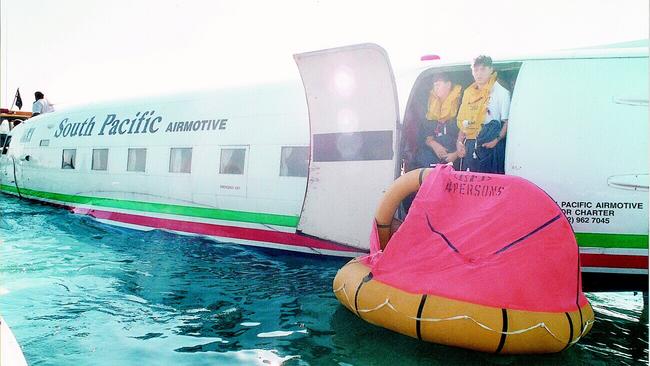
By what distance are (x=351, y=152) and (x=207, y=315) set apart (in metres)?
3.12

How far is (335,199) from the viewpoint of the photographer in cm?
711

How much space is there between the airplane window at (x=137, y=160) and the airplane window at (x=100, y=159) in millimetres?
1015

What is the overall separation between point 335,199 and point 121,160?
6.53 meters

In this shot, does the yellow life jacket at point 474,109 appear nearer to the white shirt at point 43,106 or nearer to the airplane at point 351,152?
the airplane at point 351,152

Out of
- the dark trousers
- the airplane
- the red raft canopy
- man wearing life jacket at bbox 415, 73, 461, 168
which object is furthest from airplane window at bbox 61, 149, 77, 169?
the dark trousers

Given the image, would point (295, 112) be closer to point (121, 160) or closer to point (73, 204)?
point (121, 160)

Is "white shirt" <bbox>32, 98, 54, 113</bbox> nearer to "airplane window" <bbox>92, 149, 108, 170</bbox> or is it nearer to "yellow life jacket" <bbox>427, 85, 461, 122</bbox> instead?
"airplane window" <bbox>92, 149, 108, 170</bbox>

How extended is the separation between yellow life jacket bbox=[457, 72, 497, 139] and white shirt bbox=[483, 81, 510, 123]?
55 millimetres

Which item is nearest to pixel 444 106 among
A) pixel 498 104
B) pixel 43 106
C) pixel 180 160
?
pixel 498 104

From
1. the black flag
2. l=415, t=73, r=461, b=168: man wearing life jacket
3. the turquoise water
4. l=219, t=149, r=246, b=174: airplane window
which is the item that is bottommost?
the turquoise water

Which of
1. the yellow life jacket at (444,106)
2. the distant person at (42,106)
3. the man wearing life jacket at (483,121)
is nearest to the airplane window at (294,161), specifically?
the yellow life jacket at (444,106)

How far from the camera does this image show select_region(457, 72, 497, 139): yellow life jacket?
6.35m

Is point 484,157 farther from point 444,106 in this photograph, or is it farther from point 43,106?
point 43,106

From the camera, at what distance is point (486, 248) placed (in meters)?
4.68
